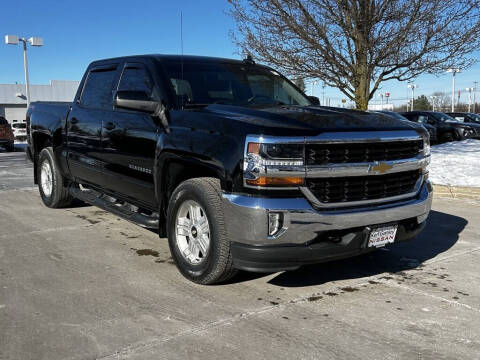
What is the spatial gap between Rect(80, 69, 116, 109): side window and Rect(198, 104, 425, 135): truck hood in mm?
1710

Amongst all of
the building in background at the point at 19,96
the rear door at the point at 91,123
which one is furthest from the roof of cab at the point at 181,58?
the building in background at the point at 19,96

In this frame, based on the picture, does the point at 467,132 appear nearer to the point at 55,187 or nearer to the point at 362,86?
the point at 362,86

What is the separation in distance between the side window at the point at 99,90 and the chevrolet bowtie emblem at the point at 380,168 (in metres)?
2.95

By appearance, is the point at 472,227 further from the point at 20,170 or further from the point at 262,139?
the point at 20,170

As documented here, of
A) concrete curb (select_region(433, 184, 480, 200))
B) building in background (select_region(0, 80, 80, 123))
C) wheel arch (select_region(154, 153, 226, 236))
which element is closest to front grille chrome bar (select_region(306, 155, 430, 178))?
wheel arch (select_region(154, 153, 226, 236))

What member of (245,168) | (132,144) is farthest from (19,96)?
(245,168)

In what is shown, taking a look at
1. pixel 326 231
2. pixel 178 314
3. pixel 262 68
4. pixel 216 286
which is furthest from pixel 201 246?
pixel 262 68

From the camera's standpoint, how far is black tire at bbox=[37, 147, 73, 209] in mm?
6828

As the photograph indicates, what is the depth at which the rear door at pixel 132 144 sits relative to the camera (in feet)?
15.0

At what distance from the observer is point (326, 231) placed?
3.49 meters

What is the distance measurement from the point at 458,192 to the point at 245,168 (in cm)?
624

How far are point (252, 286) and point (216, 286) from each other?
0.29 metres

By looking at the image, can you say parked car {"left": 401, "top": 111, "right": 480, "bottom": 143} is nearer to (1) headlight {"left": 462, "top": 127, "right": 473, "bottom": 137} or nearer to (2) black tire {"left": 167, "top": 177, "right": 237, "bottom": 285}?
(1) headlight {"left": 462, "top": 127, "right": 473, "bottom": 137}

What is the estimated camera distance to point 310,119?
3760 mm
